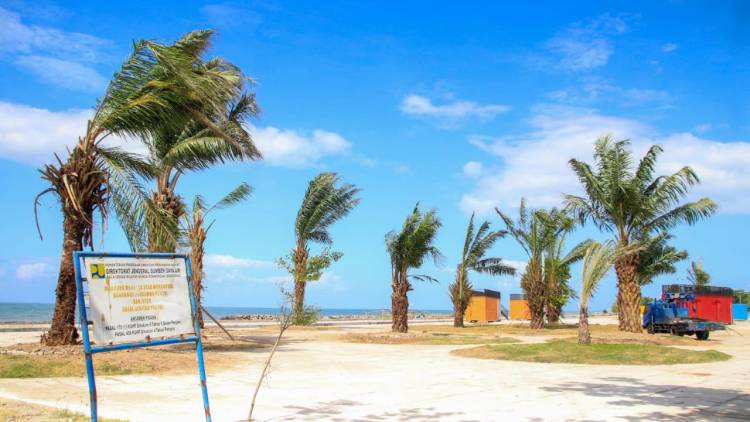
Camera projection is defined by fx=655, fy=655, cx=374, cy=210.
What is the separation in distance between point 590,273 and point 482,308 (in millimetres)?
26923

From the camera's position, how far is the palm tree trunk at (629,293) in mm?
23891

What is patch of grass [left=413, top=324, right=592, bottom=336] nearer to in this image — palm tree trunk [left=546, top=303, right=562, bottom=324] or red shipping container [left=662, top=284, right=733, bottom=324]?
palm tree trunk [left=546, top=303, right=562, bottom=324]

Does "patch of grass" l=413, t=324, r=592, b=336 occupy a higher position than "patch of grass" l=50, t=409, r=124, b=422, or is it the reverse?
"patch of grass" l=50, t=409, r=124, b=422

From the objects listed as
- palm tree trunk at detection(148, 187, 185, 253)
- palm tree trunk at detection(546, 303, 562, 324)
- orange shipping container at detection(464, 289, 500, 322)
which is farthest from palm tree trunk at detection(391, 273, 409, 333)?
orange shipping container at detection(464, 289, 500, 322)

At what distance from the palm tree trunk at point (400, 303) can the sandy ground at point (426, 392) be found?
38.1ft

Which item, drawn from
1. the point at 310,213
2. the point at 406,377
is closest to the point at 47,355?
the point at 406,377

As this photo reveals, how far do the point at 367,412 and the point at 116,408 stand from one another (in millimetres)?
3199

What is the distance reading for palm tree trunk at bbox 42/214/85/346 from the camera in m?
13.9

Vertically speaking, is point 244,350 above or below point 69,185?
below

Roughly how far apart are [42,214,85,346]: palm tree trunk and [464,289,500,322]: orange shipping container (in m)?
32.4

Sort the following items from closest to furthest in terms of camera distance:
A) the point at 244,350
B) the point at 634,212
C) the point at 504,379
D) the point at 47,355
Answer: the point at 504,379 → the point at 47,355 → the point at 244,350 → the point at 634,212

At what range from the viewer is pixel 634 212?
2388 cm

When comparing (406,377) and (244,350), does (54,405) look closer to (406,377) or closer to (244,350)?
(406,377)

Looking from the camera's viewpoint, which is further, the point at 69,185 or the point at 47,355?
the point at 69,185
